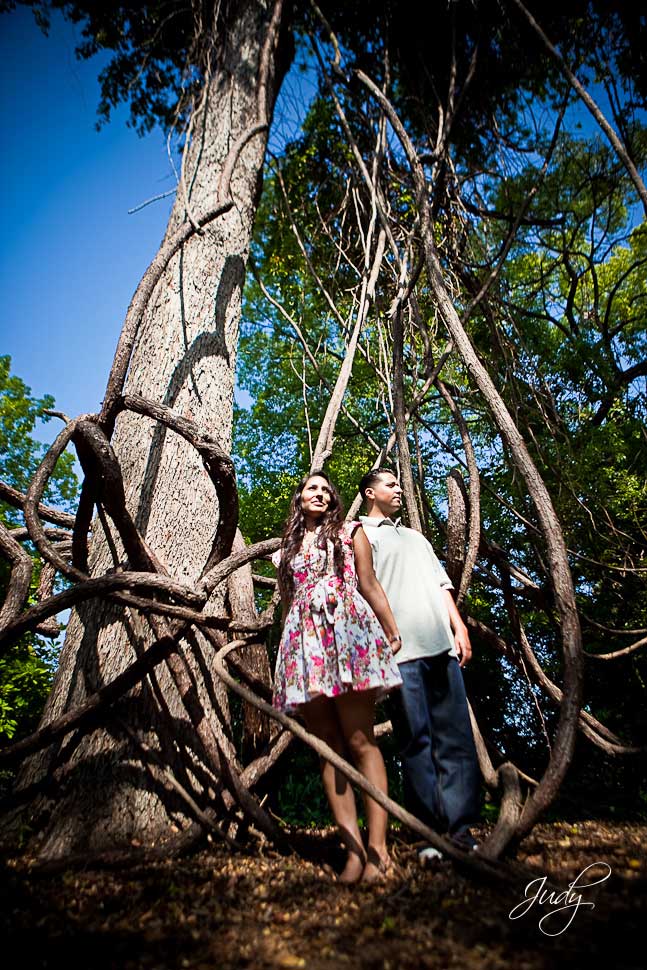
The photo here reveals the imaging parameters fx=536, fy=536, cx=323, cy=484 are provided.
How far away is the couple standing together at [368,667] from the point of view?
1.52 meters

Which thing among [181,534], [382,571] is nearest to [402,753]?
[382,571]

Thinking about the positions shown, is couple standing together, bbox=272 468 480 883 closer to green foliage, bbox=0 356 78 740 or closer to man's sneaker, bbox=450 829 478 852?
man's sneaker, bbox=450 829 478 852

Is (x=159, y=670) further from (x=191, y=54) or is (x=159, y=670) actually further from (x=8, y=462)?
(x=8, y=462)

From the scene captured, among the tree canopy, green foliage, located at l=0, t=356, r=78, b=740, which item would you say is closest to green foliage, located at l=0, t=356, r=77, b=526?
green foliage, located at l=0, t=356, r=78, b=740

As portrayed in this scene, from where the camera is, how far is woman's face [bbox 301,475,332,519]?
6.09ft

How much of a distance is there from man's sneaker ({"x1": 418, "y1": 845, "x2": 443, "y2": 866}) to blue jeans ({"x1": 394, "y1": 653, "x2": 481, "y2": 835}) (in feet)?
0.35

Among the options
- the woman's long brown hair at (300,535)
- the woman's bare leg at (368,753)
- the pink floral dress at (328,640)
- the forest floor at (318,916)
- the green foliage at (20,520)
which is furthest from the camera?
the green foliage at (20,520)

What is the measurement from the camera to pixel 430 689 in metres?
1.78

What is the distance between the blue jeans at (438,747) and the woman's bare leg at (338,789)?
22 cm

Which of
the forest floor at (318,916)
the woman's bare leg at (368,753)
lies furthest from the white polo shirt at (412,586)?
the forest floor at (318,916)

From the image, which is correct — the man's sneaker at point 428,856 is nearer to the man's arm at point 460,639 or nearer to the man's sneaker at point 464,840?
the man's sneaker at point 464,840

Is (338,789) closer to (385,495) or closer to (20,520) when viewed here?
(385,495)
